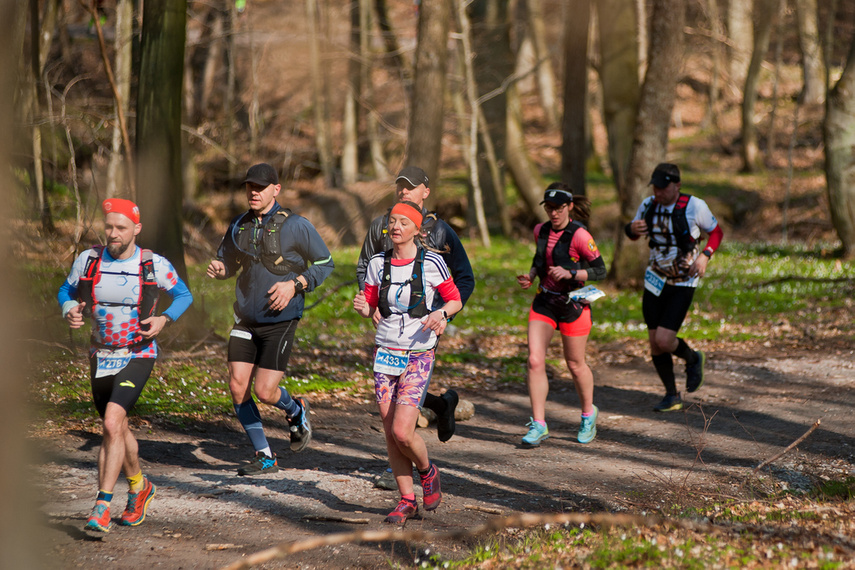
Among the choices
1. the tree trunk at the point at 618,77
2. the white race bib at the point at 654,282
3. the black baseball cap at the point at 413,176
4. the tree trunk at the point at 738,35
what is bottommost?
the white race bib at the point at 654,282

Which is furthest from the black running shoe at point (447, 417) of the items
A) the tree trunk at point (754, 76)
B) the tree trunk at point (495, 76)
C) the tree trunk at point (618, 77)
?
the tree trunk at point (754, 76)

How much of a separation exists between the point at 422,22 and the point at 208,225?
12.7 m

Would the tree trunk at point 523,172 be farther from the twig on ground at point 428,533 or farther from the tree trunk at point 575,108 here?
the twig on ground at point 428,533

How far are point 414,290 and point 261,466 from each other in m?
2.34

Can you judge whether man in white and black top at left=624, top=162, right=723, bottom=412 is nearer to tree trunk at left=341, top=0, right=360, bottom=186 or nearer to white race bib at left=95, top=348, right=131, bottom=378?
white race bib at left=95, top=348, right=131, bottom=378

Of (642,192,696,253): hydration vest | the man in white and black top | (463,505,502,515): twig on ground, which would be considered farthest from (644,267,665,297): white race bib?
(463,505,502,515): twig on ground

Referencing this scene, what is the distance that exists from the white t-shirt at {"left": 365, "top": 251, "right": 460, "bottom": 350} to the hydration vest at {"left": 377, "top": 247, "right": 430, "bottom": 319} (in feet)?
0.05

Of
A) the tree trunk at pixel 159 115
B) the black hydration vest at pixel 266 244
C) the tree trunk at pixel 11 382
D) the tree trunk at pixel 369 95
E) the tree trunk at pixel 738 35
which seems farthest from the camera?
the tree trunk at pixel 738 35

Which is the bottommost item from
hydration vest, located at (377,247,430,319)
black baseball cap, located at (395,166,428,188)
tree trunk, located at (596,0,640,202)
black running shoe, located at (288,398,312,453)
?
black running shoe, located at (288,398,312,453)

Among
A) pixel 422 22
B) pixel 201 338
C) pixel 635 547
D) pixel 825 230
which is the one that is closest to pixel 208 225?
pixel 422 22

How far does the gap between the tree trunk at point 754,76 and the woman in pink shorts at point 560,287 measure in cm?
2451

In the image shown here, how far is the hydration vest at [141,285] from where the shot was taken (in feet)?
17.1

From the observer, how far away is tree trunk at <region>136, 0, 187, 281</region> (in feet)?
30.3

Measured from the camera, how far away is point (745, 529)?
14.8 feet
